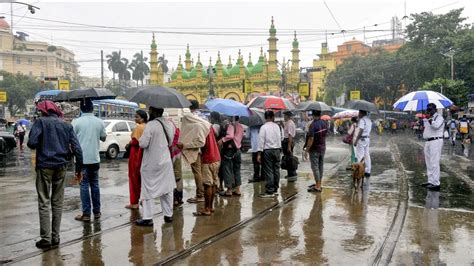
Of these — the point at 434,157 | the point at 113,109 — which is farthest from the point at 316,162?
the point at 113,109

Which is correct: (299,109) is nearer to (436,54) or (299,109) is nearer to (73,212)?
(73,212)

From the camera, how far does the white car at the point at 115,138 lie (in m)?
16.7

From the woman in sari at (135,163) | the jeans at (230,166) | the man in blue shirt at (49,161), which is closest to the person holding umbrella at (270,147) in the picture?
the jeans at (230,166)

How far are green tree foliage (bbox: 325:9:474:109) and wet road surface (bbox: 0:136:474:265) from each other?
3039 centimetres

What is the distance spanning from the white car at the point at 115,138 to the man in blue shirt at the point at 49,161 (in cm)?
1105

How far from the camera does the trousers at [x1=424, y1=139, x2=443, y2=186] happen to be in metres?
9.56

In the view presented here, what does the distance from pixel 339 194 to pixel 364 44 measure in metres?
74.0

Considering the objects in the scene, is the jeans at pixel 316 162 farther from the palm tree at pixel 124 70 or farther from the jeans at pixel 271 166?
the palm tree at pixel 124 70

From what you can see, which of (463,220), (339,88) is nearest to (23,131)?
(463,220)

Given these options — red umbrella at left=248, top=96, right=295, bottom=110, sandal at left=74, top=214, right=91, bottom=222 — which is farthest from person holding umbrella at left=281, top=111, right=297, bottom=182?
sandal at left=74, top=214, right=91, bottom=222

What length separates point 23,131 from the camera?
79.5ft

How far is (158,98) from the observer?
6.49 meters

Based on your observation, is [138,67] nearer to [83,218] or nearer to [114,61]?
[114,61]

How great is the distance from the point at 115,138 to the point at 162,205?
36.2ft
